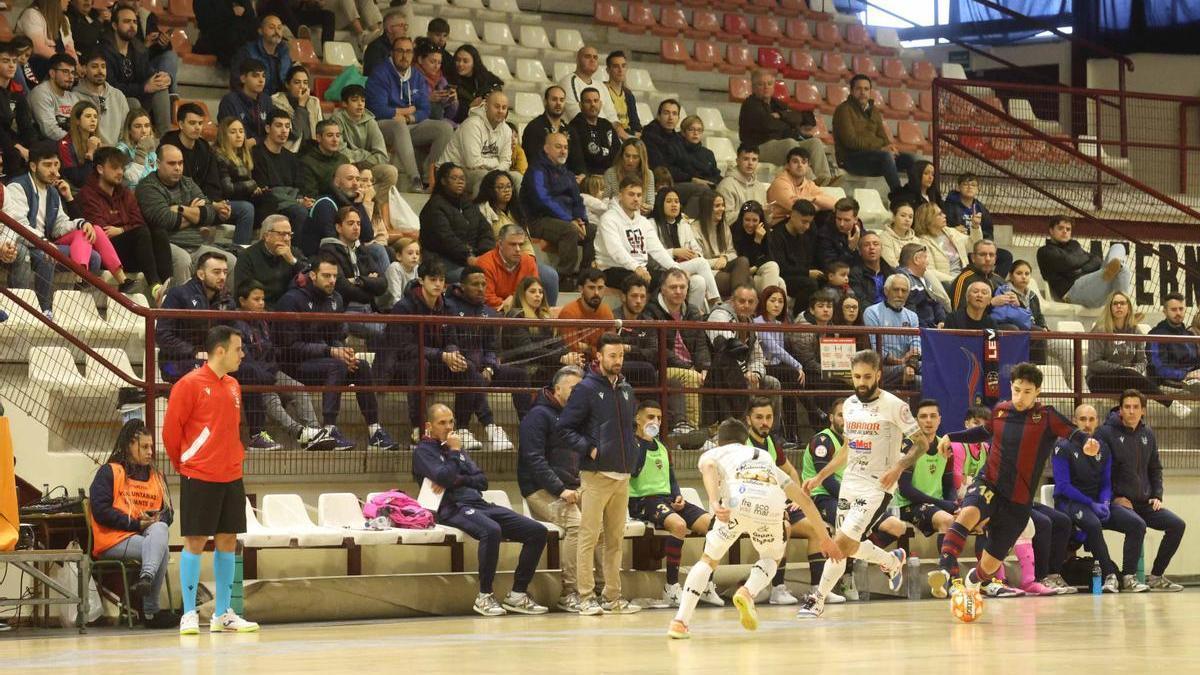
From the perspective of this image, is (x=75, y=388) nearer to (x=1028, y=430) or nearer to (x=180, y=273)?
(x=180, y=273)

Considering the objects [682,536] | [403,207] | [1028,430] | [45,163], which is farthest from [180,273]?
[1028,430]

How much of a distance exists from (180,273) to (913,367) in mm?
6667

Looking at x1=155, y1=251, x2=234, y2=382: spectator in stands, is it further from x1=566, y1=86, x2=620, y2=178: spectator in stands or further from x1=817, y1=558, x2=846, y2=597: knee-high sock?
x1=566, y1=86, x2=620, y2=178: spectator in stands

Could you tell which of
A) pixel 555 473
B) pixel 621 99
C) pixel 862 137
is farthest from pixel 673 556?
pixel 862 137

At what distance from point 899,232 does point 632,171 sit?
3192 millimetres

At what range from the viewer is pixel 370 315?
554 inches

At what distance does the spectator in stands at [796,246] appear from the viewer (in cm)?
1817

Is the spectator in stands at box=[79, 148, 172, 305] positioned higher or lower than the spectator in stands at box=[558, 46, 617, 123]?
lower

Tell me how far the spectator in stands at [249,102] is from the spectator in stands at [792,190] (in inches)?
222

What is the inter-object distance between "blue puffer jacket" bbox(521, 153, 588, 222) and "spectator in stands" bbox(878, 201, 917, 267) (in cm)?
360

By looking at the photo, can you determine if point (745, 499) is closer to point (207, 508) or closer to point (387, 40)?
point (207, 508)

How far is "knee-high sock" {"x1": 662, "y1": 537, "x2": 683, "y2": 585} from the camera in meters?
14.4

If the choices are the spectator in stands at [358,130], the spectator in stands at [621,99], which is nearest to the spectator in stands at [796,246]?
the spectator in stands at [621,99]

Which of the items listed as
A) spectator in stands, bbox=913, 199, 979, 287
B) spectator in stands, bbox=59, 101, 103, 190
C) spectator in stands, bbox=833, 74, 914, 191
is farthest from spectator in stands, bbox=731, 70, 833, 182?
spectator in stands, bbox=59, 101, 103, 190
